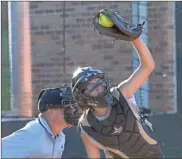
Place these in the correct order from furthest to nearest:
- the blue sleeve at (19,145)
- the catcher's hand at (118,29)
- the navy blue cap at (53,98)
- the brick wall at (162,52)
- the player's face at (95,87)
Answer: the brick wall at (162,52) → the navy blue cap at (53,98) → the blue sleeve at (19,145) → the catcher's hand at (118,29) → the player's face at (95,87)

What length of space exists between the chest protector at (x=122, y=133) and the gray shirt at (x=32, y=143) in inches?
10.9

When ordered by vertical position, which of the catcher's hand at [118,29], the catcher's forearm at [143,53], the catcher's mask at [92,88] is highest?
the catcher's hand at [118,29]

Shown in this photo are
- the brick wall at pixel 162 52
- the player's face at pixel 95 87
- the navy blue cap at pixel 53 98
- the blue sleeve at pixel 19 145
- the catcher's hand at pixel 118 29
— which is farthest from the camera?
the brick wall at pixel 162 52

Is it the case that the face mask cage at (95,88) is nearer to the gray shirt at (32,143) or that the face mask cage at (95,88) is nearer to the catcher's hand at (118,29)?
the catcher's hand at (118,29)

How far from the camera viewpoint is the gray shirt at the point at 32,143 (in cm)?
388

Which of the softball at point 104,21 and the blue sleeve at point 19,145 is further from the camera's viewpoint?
the blue sleeve at point 19,145

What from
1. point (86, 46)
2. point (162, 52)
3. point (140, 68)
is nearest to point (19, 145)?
point (140, 68)

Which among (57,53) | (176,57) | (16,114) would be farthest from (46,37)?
(176,57)

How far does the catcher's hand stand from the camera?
3717 mm

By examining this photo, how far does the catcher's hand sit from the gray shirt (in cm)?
74

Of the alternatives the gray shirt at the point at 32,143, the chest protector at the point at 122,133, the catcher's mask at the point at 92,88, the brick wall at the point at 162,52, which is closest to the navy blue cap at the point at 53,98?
the gray shirt at the point at 32,143

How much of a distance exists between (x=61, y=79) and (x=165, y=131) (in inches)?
55.3

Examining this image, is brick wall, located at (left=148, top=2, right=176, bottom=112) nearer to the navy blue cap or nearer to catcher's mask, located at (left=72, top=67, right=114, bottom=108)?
the navy blue cap

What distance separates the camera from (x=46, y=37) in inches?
297
